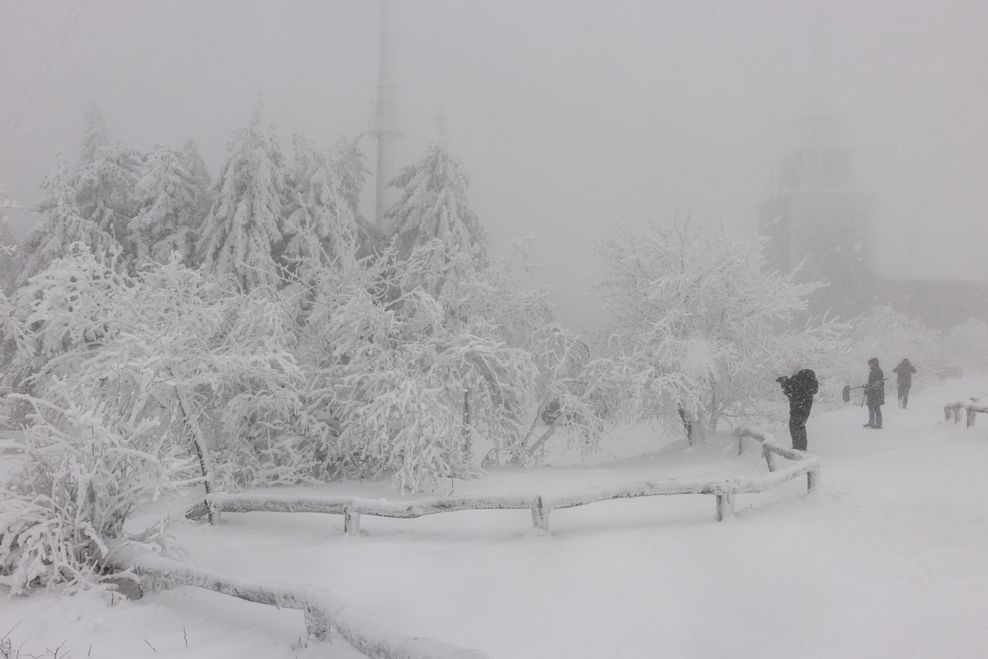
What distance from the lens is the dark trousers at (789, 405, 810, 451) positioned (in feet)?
43.0

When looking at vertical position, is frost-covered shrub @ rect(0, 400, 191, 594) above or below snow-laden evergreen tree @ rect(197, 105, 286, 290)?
below

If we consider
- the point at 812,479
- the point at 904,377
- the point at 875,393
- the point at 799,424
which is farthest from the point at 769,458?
the point at 904,377

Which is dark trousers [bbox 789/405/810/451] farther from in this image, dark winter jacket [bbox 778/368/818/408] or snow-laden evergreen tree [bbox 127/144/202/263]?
snow-laden evergreen tree [bbox 127/144/202/263]

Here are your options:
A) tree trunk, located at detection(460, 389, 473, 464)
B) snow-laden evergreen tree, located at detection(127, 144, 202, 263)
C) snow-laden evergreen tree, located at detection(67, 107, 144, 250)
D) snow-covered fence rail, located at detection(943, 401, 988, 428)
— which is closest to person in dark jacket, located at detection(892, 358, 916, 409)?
snow-covered fence rail, located at detection(943, 401, 988, 428)

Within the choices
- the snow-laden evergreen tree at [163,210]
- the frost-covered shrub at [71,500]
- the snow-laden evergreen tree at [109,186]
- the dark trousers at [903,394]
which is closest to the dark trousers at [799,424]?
the dark trousers at [903,394]

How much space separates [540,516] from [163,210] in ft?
67.7

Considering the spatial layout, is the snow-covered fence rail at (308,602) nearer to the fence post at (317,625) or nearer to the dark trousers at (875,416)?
the fence post at (317,625)

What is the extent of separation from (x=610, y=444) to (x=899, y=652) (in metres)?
25.7

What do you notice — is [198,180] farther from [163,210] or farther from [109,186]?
[109,186]

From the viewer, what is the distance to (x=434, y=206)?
2467 centimetres

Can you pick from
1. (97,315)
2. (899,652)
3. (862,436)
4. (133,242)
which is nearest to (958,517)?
(899,652)

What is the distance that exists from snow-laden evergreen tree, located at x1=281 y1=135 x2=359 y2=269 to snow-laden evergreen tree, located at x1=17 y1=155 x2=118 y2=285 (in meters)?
6.43

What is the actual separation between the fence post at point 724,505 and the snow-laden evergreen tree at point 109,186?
74.8 feet

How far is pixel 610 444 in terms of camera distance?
30312 mm
